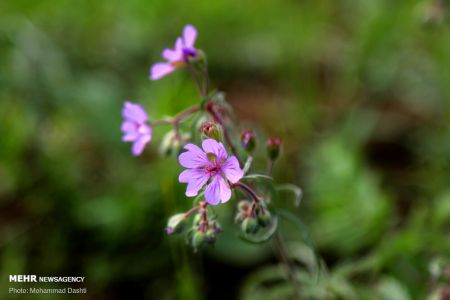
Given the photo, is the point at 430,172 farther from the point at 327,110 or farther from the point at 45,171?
the point at 45,171

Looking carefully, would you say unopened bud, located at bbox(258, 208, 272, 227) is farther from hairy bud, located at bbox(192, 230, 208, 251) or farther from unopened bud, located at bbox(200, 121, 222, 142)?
unopened bud, located at bbox(200, 121, 222, 142)

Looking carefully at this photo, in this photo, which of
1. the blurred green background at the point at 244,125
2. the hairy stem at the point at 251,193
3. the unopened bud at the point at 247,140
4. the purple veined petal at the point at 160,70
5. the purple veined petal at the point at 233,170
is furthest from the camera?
the blurred green background at the point at 244,125

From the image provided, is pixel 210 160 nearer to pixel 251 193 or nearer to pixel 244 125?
pixel 251 193

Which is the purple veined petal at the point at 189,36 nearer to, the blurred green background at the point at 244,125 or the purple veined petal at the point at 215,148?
the purple veined petal at the point at 215,148

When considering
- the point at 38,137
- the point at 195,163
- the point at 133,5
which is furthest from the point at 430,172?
the point at 133,5

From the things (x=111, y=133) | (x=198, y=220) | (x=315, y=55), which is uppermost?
(x=315, y=55)

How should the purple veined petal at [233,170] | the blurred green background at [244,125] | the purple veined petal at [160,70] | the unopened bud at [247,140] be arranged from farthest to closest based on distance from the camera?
1. the blurred green background at [244,125]
2. the purple veined petal at [160,70]
3. the unopened bud at [247,140]
4. the purple veined petal at [233,170]

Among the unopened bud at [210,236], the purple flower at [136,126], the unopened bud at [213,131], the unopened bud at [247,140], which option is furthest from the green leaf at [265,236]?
the purple flower at [136,126]
